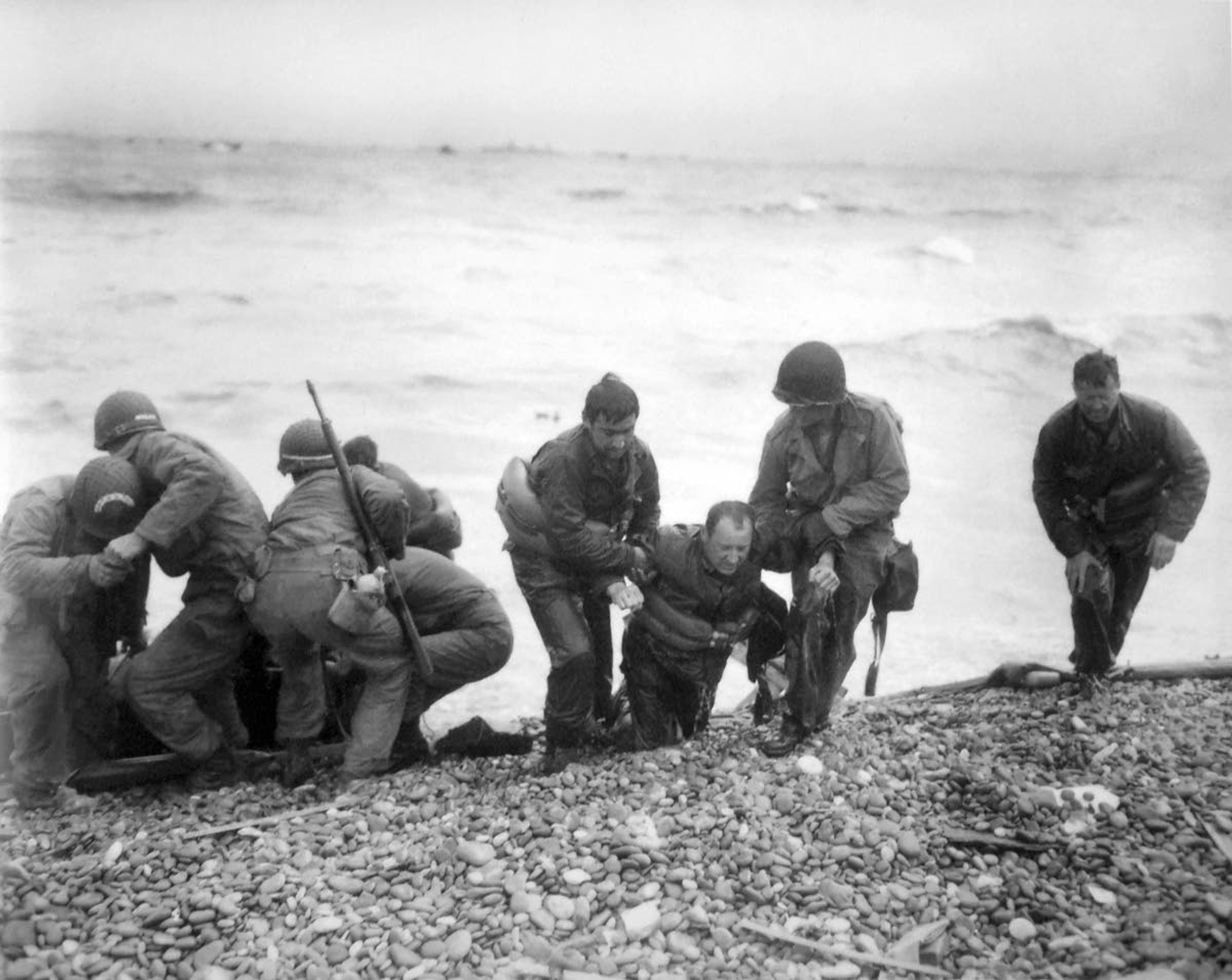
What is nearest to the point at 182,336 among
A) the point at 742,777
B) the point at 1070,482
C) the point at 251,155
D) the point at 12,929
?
the point at 251,155

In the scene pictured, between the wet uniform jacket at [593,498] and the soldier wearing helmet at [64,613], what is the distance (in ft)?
4.49

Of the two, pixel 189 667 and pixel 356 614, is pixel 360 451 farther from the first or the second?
pixel 189 667

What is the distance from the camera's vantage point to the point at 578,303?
507 centimetres

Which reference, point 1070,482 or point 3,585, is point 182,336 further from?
point 1070,482

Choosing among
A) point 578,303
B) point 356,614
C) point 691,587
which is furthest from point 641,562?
point 578,303

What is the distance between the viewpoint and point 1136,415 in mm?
4238

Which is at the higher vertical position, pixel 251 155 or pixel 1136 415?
pixel 251 155

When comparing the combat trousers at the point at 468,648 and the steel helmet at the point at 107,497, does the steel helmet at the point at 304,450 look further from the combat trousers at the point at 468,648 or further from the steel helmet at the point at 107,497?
the combat trousers at the point at 468,648

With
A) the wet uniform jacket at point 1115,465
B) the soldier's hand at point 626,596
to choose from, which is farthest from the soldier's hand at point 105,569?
the wet uniform jacket at point 1115,465

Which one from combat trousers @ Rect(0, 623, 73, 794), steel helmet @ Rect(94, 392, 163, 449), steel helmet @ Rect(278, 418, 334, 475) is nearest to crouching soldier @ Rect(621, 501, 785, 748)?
steel helmet @ Rect(278, 418, 334, 475)

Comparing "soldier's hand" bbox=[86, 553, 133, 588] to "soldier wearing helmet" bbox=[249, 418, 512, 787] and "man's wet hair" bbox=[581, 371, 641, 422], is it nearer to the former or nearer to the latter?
"soldier wearing helmet" bbox=[249, 418, 512, 787]

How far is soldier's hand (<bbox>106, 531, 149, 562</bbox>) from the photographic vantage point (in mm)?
3768

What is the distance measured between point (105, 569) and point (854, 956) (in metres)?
2.59

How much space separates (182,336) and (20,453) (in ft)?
2.68
